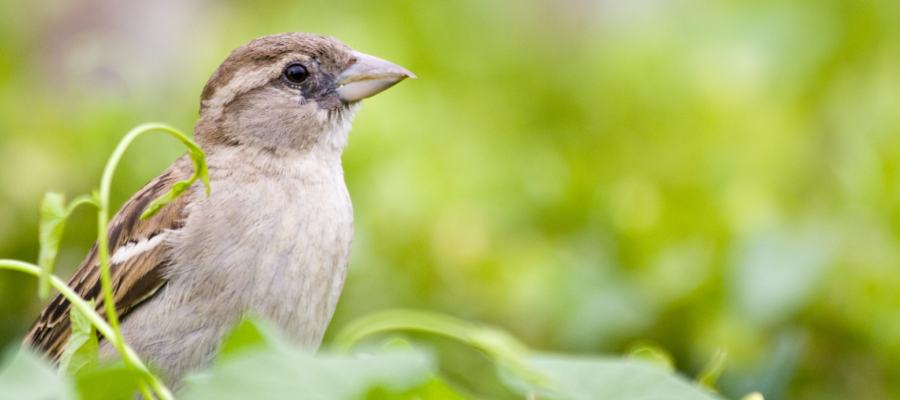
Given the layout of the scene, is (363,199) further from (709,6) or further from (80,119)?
(709,6)

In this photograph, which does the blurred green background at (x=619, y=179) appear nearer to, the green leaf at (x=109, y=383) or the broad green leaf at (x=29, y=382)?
the green leaf at (x=109, y=383)

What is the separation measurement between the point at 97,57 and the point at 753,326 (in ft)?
7.07

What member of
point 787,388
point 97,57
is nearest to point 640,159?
point 787,388

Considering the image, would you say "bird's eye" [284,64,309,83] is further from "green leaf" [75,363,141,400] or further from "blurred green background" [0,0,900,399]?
"green leaf" [75,363,141,400]

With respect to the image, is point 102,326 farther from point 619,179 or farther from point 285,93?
point 619,179

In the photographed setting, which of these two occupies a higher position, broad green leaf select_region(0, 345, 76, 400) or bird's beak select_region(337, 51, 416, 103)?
bird's beak select_region(337, 51, 416, 103)

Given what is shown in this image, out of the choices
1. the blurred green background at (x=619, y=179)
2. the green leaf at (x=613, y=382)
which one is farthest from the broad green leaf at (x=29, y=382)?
the blurred green background at (x=619, y=179)

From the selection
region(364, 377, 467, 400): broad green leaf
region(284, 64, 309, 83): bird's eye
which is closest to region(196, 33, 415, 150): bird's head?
region(284, 64, 309, 83): bird's eye

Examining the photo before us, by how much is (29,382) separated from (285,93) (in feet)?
5.40

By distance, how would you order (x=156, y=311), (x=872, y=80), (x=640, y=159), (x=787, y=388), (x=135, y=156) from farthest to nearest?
(x=872, y=80), (x=640, y=159), (x=135, y=156), (x=787, y=388), (x=156, y=311)

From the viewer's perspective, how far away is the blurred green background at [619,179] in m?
3.10

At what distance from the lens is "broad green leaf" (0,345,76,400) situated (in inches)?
43.7

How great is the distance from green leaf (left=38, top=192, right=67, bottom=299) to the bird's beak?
1227mm

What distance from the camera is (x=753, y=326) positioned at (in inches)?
121
